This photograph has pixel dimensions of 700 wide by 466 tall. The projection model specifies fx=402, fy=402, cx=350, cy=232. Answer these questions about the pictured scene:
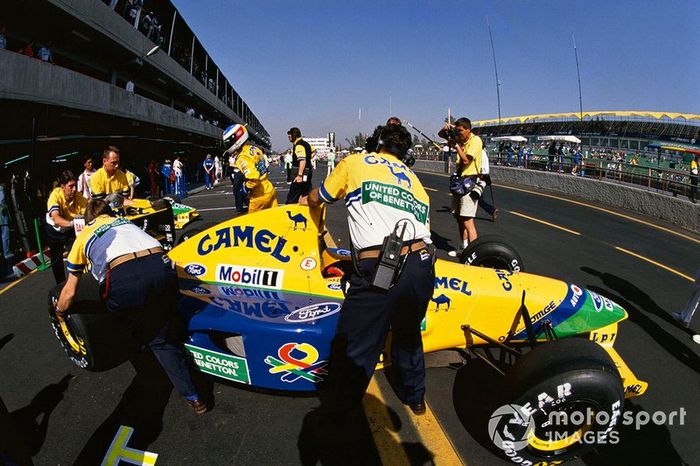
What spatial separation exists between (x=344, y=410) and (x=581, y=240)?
757cm

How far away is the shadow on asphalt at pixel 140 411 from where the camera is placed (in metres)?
2.51

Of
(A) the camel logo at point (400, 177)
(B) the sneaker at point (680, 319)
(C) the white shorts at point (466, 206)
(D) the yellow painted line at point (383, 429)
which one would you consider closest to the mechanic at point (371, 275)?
(A) the camel logo at point (400, 177)

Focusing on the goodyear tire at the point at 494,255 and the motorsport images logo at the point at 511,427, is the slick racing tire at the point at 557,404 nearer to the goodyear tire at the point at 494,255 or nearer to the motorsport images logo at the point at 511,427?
the motorsport images logo at the point at 511,427

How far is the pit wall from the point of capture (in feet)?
34.8

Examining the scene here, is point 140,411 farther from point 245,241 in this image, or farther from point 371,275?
point 371,275

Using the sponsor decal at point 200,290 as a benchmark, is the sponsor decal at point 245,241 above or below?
above

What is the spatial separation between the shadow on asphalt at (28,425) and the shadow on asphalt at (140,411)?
329mm

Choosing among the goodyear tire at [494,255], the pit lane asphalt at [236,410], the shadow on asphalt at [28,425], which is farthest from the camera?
the goodyear tire at [494,255]

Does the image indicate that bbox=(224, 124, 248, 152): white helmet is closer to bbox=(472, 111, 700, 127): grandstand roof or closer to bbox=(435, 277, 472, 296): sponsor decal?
bbox=(435, 277, 472, 296): sponsor decal

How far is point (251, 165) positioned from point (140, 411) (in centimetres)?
345

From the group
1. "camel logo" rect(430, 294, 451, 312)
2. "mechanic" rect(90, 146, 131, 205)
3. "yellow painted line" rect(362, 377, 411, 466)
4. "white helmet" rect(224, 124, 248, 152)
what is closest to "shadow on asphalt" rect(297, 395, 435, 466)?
"yellow painted line" rect(362, 377, 411, 466)

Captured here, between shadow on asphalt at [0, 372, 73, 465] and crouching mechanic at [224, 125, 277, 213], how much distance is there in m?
3.12

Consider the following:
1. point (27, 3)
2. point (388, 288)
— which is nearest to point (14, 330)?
point (388, 288)

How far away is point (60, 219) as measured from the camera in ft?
15.8
